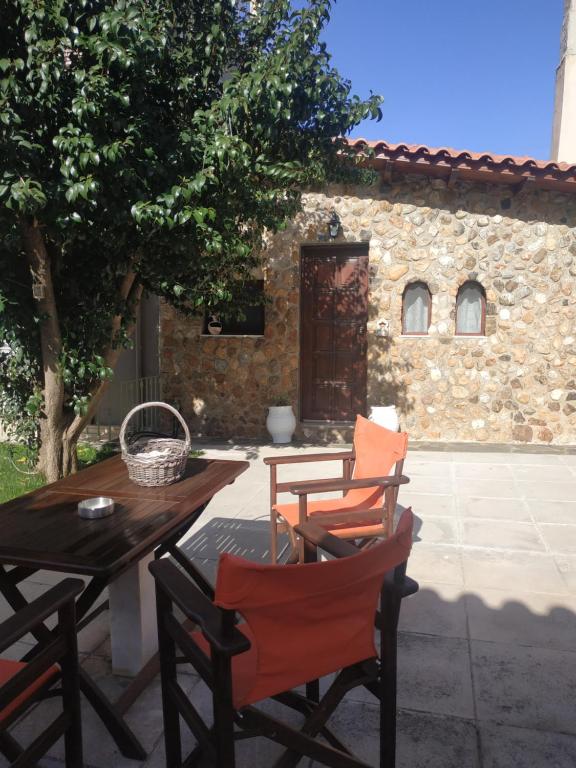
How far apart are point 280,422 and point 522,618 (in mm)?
4257

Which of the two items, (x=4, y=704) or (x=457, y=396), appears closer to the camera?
(x=4, y=704)

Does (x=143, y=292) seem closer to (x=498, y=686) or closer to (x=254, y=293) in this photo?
(x=254, y=293)

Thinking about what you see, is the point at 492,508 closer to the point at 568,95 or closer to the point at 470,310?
the point at 470,310

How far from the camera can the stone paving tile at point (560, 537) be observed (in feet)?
11.2

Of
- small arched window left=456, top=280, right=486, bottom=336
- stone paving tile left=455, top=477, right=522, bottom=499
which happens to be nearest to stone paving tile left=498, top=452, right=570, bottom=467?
stone paving tile left=455, top=477, right=522, bottom=499

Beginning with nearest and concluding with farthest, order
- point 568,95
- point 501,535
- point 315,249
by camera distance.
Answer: point 501,535 < point 315,249 < point 568,95

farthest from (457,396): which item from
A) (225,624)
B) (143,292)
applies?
(225,624)

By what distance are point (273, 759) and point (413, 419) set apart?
5.26 metres

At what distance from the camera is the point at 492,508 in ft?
13.9

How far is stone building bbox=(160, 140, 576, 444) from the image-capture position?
21.2 feet

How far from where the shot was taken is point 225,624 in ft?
4.37

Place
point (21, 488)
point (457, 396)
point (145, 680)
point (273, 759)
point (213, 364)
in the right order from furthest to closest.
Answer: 1. point (213, 364)
2. point (457, 396)
3. point (21, 488)
4. point (145, 680)
5. point (273, 759)

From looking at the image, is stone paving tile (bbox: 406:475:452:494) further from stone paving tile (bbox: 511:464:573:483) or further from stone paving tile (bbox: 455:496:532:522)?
stone paving tile (bbox: 511:464:573:483)

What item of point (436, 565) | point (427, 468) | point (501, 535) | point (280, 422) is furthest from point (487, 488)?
point (280, 422)
